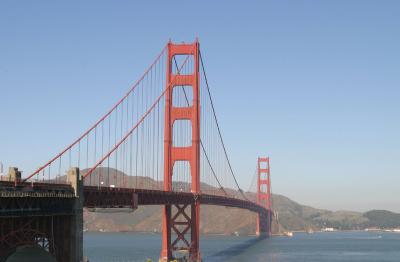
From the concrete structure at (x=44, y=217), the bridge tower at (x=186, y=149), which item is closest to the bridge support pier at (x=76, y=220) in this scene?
the concrete structure at (x=44, y=217)

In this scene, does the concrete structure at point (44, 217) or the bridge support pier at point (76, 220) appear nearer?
the concrete structure at point (44, 217)

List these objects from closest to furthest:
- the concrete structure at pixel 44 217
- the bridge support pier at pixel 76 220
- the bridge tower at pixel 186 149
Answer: the concrete structure at pixel 44 217
the bridge support pier at pixel 76 220
the bridge tower at pixel 186 149

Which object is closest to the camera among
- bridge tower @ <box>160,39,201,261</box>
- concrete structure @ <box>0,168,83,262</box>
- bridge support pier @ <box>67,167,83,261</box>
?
concrete structure @ <box>0,168,83,262</box>

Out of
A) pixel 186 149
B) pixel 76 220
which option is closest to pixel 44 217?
pixel 76 220

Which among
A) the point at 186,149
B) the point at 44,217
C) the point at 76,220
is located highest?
the point at 186,149

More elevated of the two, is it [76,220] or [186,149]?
[186,149]

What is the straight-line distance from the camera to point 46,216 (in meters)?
42.7

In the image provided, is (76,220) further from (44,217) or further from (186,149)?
(186,149)

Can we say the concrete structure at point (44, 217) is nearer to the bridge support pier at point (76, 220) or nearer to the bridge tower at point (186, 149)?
the bridge support pier at point (76, 220)

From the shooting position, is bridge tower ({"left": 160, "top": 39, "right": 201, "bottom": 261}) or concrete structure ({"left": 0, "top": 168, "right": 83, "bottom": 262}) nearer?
concrete structure ({"left": 0, "top": 168, "right": 83, "bottom": 262})

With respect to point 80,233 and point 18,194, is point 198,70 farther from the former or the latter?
point 18,194

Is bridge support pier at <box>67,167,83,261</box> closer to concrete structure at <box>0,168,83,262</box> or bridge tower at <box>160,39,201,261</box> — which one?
concrete structure at <box>0,168,83,262</box>

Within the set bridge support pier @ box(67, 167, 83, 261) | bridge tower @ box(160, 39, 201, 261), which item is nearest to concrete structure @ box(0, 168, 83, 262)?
bridge support pier @ box(67, 167, 83, 261)

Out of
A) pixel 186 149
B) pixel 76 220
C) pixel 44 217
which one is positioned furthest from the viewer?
pixel 186 149
